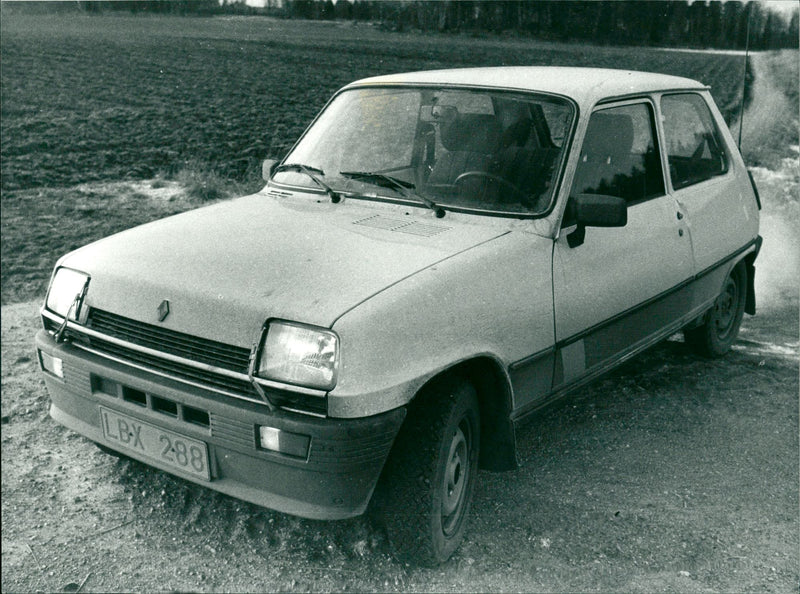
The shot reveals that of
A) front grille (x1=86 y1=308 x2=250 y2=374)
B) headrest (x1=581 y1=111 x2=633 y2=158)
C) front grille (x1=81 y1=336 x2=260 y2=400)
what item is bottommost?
front grille (x1=81 y1=336 x2=260 y2=400)

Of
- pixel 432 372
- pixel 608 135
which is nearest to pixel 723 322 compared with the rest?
pixel 608 135

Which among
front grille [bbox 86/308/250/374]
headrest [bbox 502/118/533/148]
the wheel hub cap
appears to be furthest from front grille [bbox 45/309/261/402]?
headrest [bbox 502/118/533/148]

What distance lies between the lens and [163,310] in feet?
8.78

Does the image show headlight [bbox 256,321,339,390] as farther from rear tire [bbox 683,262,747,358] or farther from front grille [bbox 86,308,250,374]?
rear tire [bbox 683,262,747,358]

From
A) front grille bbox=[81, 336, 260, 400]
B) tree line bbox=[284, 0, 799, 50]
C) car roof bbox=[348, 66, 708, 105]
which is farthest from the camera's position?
tree line bbox=[284, 0, 799, 50]

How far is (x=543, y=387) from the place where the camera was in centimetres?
326

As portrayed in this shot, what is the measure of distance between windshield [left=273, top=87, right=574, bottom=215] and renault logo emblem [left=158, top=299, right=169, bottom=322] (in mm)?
1162

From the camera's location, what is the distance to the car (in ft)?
8.15

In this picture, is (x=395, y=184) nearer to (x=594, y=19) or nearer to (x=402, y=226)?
(x=402, y=226)

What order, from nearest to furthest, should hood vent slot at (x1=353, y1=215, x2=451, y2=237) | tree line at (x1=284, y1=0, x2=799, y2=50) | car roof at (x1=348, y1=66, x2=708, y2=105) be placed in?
1. hood vent slot at (x1=353, y1=215, x2=451, y2=237)
2. car roof at (x1=348, y1=66, x2=708, y2=105)
3. tree line at (x1=284, y1=0, x2=799, y2=50)

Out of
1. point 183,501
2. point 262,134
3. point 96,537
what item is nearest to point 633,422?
point 183,501

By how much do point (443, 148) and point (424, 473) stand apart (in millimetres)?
1562

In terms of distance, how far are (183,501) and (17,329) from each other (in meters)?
2.60

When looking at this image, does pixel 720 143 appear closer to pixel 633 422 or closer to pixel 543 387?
pixel 633 422
